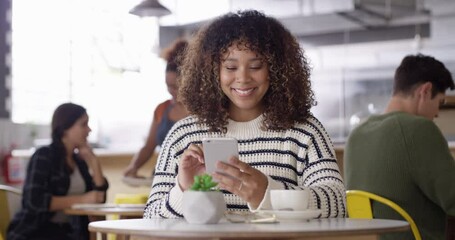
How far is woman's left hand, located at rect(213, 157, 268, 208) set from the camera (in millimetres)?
1749

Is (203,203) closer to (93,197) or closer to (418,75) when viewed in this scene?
(418,75)

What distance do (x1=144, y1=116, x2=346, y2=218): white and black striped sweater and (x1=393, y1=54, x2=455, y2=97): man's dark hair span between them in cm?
99

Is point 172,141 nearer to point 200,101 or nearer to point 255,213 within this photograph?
point 200,101

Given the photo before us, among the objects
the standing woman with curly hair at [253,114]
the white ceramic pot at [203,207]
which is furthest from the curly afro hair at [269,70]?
the white ceramic pot at [203,207]

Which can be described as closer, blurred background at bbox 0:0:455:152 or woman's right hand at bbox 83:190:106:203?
woman's right hand at bbox 83:190:106:203

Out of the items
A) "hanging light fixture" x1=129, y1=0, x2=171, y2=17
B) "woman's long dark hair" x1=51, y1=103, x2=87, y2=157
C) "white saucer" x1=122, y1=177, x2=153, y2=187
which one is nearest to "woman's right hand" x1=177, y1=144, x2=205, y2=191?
"white saucer" x1=122, y1=177, x2=153, y2=187

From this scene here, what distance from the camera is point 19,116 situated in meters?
6.43

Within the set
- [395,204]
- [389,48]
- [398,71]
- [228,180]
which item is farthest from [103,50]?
[228,180]

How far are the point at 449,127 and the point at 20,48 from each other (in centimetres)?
361

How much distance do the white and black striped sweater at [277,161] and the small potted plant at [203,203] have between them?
27 cm

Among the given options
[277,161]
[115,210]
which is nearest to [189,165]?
[277,161]

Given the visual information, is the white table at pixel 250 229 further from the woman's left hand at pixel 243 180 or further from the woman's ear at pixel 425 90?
the woman's ear at pixel 425 90

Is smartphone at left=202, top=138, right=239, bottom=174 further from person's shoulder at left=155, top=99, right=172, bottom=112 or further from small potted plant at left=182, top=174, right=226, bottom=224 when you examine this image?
person's shoulder at left=155, top=99, right=172, bottom=112

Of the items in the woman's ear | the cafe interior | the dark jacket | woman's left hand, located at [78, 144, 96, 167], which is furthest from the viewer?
the cafe interior
